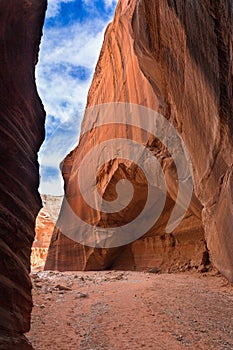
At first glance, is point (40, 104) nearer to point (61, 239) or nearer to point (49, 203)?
point (61, 239)

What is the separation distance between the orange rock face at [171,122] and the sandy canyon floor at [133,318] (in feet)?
6.31

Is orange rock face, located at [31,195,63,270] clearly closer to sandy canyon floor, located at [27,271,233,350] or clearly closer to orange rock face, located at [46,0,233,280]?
orange rock face, located at [46,0,233,280]

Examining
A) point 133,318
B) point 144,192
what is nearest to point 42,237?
point 144,192

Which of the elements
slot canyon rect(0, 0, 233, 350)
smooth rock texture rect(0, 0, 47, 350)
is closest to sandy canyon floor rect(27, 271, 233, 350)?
slot canyon rect(0, 0, 233, 350)

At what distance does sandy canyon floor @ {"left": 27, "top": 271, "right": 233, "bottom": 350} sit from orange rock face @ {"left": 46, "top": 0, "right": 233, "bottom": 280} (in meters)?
1.92

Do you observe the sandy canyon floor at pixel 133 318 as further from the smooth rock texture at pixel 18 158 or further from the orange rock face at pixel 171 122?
the orange rock face at pixel 171 122

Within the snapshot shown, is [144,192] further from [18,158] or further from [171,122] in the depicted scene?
[18,158]

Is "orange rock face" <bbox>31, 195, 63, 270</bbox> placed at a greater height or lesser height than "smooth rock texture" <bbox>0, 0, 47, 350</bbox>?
lesser

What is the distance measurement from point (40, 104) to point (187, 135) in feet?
16.3

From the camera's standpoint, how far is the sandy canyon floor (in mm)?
3762

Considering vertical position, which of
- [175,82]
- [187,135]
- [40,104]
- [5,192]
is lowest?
[5,192]

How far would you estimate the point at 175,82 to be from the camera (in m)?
8.38

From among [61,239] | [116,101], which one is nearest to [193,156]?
[116,101]

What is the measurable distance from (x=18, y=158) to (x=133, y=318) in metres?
2.85
